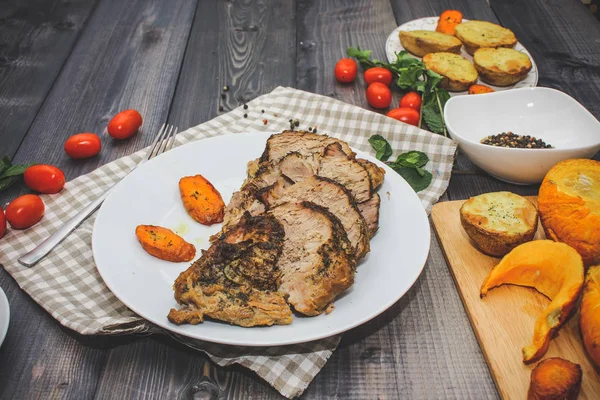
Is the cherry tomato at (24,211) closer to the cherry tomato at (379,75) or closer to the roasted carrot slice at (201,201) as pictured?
the roasted carrot slice at (201,201)

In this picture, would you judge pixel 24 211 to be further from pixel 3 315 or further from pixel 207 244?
pixel 207 244

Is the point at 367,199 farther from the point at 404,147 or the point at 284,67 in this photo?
the point at 284,67

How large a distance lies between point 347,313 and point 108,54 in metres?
3.79

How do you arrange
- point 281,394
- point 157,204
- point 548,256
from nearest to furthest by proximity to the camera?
point 281,394
point 548,256
point 157,204

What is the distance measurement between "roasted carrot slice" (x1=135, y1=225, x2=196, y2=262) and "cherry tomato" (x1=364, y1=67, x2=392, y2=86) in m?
2.38

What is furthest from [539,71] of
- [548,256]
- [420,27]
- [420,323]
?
[420,323]

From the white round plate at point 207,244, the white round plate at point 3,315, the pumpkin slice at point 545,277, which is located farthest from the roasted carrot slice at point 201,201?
the pumpkin slice at point 545,277

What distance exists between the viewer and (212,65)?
5020 mm

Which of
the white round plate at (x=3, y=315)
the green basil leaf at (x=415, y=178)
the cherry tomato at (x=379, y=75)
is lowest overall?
the green basil leaf at (x=415, y=178)

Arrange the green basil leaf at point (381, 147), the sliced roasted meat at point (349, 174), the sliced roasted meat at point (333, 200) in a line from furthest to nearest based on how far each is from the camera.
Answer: the green basil leaf at point (381, 147) → the sliced roasted meat at point (349, 174) → the sliced roasted meat at point (333, 200)

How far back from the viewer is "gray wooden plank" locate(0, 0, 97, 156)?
436 cm

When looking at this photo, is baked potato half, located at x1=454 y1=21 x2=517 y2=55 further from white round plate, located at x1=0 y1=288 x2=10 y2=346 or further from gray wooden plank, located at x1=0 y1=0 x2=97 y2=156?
white round plate, located at x1=0 y1=288 x2=10 y2=346

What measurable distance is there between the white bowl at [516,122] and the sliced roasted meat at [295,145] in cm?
92

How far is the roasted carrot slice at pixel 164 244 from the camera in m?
2.85
